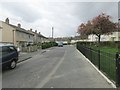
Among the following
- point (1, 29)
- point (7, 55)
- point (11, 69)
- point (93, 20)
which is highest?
point (93, 20)

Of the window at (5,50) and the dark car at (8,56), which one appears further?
the window at (5,50)

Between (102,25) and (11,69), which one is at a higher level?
(102,25)

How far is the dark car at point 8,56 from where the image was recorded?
11422 mm

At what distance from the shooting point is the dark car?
37.5ft

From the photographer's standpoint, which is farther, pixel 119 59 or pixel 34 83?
pixel 34 83

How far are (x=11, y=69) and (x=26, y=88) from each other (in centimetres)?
564

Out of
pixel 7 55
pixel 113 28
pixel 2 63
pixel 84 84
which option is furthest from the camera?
pixel 113 28

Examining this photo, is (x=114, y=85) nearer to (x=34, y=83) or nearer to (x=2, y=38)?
(x=34, y=83)

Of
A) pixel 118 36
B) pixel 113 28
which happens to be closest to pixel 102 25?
pixel 113 28

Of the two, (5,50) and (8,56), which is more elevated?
(5,50)

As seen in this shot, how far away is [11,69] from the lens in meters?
12.1

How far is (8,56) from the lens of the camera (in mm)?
12039

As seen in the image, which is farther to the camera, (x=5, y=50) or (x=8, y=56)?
(x=5, y=50)

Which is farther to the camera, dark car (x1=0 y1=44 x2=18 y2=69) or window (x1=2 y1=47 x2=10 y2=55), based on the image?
window (x1=2 y1=47 x2=10 y2=55)
